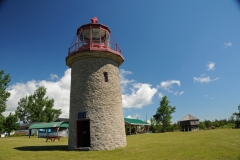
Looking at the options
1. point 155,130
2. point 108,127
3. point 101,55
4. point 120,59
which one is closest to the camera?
point 108,127

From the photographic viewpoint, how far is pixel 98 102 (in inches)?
512

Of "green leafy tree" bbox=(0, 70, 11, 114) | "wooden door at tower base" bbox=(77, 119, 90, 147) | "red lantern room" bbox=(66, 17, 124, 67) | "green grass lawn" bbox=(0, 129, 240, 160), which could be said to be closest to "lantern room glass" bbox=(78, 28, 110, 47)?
"red lantern room" bbox=(66, 17, 124, 67)

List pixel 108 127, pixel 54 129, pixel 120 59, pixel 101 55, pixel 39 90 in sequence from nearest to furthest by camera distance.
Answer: pixel 108 127, pixel 101 55, pixel 120 59, pixel 54 129, pixel 39 90

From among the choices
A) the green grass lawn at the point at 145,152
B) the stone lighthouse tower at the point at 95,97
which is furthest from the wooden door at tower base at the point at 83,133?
the green grass lawn at the point at 145,152

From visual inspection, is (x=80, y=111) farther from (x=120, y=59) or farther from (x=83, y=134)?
(x=120, y=59)

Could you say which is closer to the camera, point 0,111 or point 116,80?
point 116,80

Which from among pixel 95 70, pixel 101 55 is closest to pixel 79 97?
pixel 95 70

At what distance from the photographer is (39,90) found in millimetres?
58344

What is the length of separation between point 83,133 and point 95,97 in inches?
122

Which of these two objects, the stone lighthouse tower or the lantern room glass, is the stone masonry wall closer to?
the stone lighthouse tower

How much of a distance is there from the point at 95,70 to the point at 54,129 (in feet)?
97.1

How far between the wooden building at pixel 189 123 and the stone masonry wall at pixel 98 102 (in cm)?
4185

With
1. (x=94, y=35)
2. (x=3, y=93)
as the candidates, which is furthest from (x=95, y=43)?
(x=3, y=93)

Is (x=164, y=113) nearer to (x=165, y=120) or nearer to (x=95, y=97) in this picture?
(x=165, y=120)
